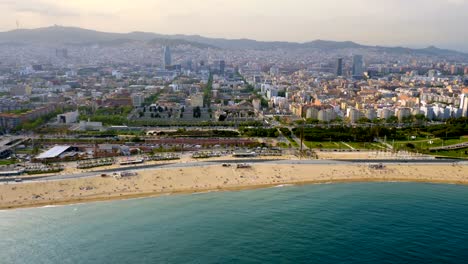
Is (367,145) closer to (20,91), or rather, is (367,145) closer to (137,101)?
(137,101)

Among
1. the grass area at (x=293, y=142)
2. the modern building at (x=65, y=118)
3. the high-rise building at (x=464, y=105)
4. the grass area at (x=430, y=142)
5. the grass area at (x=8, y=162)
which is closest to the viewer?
the grass area at (x=8, y=162)

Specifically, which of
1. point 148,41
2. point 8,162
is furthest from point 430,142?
point 148,41

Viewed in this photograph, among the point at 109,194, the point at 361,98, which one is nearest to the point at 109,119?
the point at 109,194

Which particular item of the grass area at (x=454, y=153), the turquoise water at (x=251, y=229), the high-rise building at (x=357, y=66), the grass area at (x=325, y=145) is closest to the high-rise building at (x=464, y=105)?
the grass area at (x=454, y=153)

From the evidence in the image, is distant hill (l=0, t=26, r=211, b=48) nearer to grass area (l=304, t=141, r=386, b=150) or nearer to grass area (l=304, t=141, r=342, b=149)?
grass area (l=304, t=141, r=342, b=149)

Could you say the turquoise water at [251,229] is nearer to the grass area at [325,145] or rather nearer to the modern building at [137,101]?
the grass area at [325,145]

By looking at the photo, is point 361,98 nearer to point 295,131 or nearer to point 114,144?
point 295,131

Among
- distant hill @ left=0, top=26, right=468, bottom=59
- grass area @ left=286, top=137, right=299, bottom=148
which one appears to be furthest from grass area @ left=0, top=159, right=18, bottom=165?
distant hill @ left=0, top=26, right=468, bottom=59
